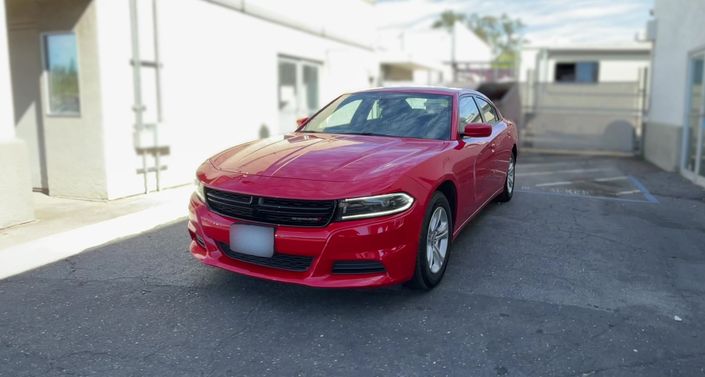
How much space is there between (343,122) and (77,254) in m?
2.70

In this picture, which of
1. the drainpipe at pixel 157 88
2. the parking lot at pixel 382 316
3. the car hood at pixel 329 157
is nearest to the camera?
the parking lot at pixel 382 316

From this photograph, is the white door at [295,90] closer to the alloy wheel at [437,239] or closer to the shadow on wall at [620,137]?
the shadow on wall at [620,137]

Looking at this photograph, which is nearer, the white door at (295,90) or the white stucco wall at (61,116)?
the white stucco wall at (61,116)

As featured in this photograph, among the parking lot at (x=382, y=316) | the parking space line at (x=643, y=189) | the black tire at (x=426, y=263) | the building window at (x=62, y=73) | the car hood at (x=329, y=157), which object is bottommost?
the parking lot at (x=382, y=316)

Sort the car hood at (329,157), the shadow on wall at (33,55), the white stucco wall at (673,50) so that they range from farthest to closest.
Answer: the white stucco wall at (673,50), the shadow on wall at (33,55), the car hood at (329,157)

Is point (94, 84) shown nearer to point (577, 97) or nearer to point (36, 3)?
point (36, 3)

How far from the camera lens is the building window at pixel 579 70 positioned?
21.4 meters

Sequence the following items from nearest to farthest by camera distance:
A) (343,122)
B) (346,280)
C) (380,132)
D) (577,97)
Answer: (346,280) < (380,132) < (343,122) < (577,97)

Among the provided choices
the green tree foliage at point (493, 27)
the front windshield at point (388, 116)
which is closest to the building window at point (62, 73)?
the front windshield at point (388, 116)

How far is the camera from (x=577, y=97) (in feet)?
56.1

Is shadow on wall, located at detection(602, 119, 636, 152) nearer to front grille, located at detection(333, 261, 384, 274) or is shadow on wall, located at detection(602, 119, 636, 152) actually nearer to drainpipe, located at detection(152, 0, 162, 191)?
drainpipe, located at detection(152, 0, 162, 191)

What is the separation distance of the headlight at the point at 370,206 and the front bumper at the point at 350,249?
37 mm

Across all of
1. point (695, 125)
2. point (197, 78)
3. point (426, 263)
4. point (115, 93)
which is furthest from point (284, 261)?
point (695, 125)

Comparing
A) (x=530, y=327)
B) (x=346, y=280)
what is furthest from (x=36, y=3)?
(x=530, y=327)
